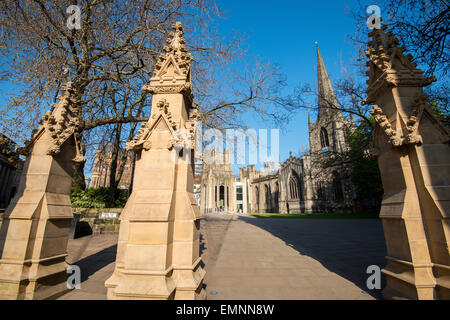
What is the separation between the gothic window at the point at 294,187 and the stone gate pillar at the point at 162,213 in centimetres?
5272

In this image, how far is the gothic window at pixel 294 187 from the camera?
5169 centimetres

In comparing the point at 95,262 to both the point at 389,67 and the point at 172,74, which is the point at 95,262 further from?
the point at 389,67

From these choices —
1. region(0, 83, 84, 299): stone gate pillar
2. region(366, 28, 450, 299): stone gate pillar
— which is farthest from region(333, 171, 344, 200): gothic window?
region(0, 83, 84, 299): stone gate pillar

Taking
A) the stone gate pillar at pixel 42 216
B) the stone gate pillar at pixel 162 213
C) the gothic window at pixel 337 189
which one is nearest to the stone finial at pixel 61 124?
the stone gate pillar at pixel 42 216

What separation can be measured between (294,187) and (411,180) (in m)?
52.6

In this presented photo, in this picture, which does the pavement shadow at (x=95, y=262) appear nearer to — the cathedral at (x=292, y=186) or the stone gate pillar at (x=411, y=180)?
the stone gate pillar at (x=411, y=180)

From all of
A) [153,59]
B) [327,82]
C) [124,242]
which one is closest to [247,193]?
[327,82]

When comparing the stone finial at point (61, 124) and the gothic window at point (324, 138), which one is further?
the gothic window at point (324, 138)

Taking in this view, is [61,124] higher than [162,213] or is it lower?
higher

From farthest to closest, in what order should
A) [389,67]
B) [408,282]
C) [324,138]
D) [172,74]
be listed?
[324,138] → [172,74] → [389,67] → [408,282]

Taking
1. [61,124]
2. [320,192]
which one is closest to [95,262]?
[61,124]

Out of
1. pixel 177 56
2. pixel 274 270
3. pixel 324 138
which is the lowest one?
pixel 274 270

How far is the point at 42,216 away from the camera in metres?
3.68
